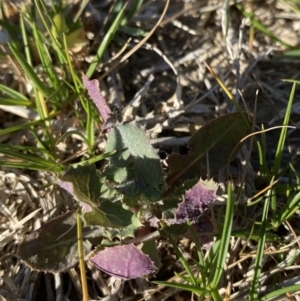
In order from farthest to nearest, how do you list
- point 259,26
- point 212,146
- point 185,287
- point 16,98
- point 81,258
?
point 259,26
point 16,98
point 212,146
point 81,258
point 185,287

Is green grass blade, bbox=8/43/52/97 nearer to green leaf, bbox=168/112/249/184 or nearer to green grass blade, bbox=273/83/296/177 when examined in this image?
green leaf, bbox=168/112/249/184

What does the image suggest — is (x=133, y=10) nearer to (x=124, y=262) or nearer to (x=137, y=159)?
(x=137, y=159)

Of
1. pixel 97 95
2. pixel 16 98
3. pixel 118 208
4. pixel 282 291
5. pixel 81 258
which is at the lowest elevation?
pixel 282 291

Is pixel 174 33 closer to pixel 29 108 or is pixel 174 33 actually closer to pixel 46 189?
pixel 29 108

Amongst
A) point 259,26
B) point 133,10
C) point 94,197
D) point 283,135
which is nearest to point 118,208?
point 94,197

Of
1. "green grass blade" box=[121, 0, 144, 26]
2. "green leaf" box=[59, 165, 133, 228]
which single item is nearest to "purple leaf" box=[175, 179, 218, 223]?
"green leaf" box=[59, 165, 133, 228]
